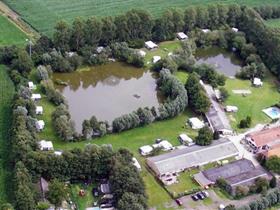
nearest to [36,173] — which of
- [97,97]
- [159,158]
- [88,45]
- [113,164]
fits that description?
[113,164]

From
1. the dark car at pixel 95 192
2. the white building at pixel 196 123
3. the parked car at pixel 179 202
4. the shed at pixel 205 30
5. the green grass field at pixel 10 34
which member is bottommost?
the parked car at pixel 179 202

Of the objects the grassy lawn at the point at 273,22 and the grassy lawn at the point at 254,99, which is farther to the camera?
the grassy lawn at the point at 273,22

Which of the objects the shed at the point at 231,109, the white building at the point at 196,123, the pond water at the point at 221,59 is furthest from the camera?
the pond water at the point at 221,59

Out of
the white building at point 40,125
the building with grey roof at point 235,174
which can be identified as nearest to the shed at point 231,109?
the building with grey roof at point 235,174

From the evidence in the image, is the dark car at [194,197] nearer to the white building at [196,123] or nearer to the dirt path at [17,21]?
the white building at [196,123]

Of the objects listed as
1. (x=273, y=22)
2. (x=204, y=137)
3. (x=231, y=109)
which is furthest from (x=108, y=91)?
(x=273, y=22)
